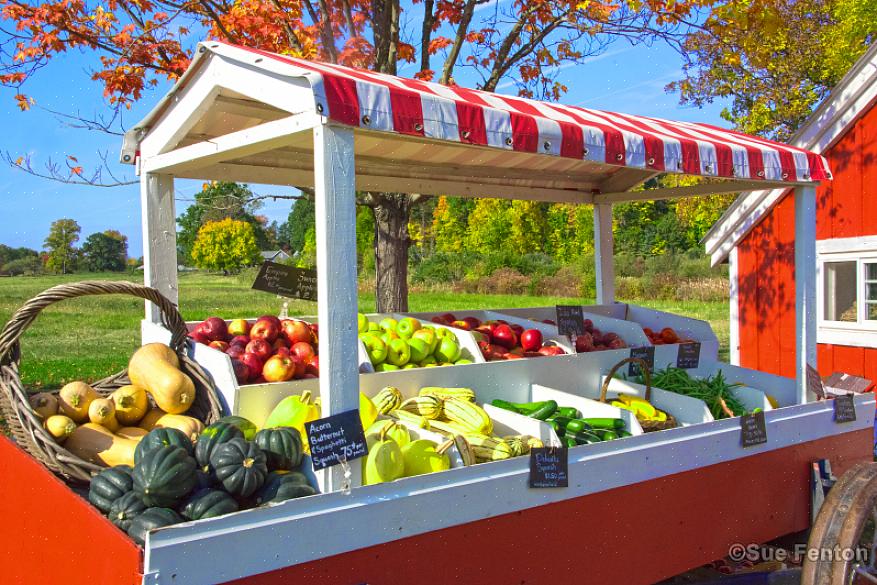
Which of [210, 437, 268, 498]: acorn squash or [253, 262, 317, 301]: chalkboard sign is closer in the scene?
[210, 437, 268, 498]: acorn squash

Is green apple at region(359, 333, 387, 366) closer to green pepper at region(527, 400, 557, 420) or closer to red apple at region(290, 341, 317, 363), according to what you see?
red apple at region(290, 341, 317, 363)

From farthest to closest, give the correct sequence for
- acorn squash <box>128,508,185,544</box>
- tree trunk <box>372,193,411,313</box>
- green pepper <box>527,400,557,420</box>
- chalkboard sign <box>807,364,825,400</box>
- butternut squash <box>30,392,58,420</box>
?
tree trunk <box>372,193,411,313</box> → chalkboard sign <box>807,364,825,400</box> → green pepper <box>527,400,557,420</box> → butternut squash <box>30,392,58,420</box> → acorn squash <box>128,508,185,544</box>

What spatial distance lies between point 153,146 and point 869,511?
3778mm

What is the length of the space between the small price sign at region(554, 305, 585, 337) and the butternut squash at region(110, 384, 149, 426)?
256 centimetres

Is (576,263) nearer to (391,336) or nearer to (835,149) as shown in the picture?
(835,149)

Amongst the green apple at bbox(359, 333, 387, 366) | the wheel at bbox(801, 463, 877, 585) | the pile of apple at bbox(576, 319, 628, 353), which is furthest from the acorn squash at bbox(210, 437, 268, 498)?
the pile of apple at bbox(576, 319, 628, 353)

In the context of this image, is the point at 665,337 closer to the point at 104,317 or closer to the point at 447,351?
the point at 447,351

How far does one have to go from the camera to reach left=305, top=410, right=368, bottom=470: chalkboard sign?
7.55ft

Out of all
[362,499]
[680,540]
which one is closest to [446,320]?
[680,540]

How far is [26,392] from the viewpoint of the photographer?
2875mm

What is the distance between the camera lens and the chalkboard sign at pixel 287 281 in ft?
12.6

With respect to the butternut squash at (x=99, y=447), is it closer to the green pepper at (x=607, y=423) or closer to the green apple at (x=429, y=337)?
the green apple at (x=429, y=337)

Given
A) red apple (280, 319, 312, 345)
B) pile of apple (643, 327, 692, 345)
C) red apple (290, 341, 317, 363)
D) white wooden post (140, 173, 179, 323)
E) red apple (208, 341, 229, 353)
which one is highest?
white wooden post (140, 173, 179, 323)

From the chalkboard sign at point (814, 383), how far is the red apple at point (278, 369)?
3.19 meters
